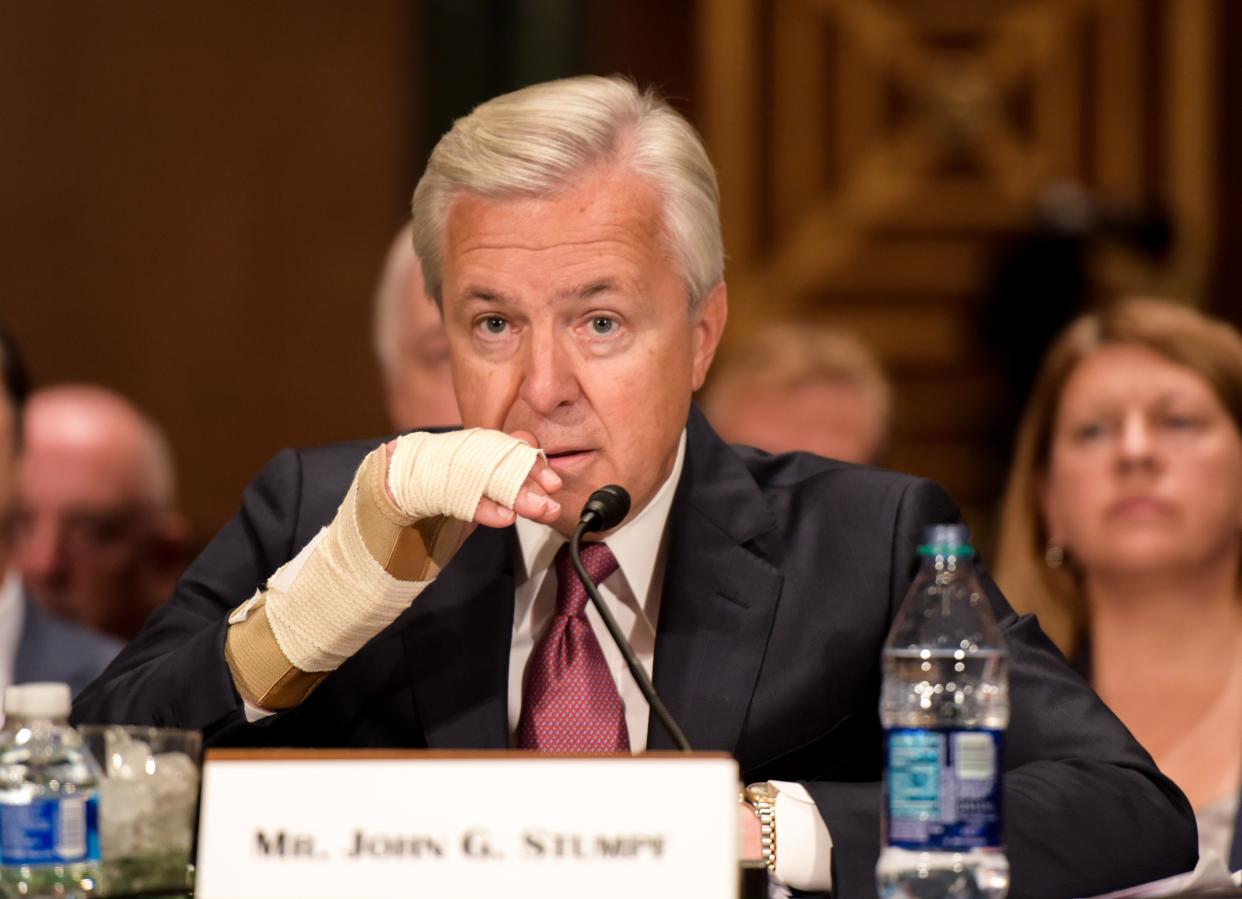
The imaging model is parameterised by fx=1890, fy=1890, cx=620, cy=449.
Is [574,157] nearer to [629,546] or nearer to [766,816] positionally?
[629,546]

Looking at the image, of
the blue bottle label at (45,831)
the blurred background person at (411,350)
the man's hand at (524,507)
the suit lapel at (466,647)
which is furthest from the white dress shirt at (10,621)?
the blue bottle label at (45,831)

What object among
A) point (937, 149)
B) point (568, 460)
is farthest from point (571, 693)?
point (937, 149)

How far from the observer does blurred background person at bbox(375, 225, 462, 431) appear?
347 cm

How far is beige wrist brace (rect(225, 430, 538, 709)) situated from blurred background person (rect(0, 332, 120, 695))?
5.52 feet

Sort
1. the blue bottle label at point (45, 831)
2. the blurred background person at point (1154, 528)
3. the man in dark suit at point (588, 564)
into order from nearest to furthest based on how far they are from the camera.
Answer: the blue bottle label at point (45, 831)
the man in dark suit at point (588, 564)
the blurred background person at point (1154, 528)

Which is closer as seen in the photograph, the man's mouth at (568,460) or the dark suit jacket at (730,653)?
the dark suit jacket at (730,653)

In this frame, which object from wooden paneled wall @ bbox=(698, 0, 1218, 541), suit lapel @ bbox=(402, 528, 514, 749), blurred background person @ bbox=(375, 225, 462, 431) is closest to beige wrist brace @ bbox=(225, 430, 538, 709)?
suit lapel @ bbox=(402, 528, 514, 749)

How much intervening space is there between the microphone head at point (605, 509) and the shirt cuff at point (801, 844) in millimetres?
287

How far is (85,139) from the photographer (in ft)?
18.5

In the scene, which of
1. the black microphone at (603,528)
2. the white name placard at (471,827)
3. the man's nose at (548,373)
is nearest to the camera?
the white name placard at (471,827)

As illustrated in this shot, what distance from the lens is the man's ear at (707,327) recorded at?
225cm

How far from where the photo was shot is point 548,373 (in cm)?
203

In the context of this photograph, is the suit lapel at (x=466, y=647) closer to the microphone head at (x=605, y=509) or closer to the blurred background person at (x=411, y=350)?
the microphone head at (x=605, y=509)

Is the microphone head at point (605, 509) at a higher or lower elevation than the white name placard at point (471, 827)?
higher
